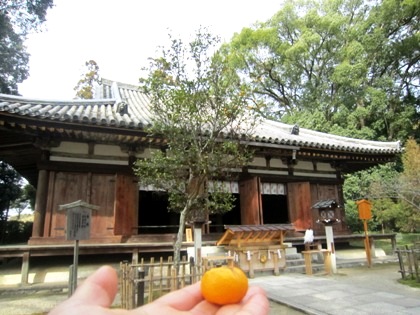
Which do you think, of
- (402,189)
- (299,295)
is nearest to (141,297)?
(299,295)

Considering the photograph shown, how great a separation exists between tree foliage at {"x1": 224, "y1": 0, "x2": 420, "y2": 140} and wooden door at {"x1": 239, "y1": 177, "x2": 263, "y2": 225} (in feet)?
39.7

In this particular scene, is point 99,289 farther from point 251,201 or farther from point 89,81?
point 89,81

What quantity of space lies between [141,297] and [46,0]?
2041 centimetres

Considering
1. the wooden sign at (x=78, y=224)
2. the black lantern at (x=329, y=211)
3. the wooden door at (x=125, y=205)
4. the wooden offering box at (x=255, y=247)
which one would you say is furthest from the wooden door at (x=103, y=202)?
the black lantern at (x=329, y=211)

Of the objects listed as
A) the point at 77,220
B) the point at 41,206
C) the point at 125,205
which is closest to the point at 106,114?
the point at 125,205

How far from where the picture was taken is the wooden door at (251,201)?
1005 cm

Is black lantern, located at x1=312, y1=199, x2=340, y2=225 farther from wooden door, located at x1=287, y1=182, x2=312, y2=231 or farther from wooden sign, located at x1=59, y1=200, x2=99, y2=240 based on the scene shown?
wooden sign, located at x1=59, y1=200, x2=99, y2=240

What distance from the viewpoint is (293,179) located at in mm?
11352

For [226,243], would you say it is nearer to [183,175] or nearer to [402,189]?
[183,175]

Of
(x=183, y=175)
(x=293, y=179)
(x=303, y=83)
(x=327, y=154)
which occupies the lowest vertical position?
(x=183, y=175)

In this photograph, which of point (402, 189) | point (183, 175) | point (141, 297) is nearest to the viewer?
point (141, 297)

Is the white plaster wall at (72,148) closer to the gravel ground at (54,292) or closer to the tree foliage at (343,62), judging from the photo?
the gravel ground at (54,292)

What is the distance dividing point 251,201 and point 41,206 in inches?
244

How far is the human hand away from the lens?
1.01 metres
